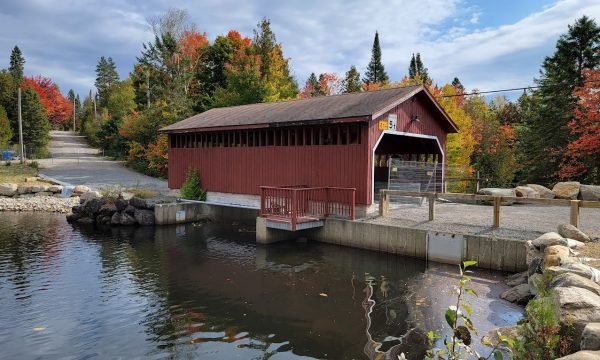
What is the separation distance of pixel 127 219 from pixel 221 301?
10355mm

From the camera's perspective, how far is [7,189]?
22.3 meters

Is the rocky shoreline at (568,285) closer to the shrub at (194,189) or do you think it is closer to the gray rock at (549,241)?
the gray rock at (549,241)

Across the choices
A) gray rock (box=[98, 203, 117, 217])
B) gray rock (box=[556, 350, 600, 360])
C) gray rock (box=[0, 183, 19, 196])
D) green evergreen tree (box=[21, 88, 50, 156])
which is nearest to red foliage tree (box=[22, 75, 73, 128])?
green evergreen tree (box=[21, 88, 50, 156])

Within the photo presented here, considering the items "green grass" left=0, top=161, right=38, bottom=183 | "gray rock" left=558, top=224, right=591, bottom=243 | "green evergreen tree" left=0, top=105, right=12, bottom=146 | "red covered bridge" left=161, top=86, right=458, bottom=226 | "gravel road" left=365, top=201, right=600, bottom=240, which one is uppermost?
"green evergreen tree" left=0, top=105, right=12, bottom=146

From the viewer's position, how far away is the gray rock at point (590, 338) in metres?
3.91

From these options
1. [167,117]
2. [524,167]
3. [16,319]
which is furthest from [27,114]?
[524,167]

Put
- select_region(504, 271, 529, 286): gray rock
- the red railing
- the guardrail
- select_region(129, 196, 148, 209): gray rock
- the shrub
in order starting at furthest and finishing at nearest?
the shrub < select_region(129, 196, 148, 209): gray rock < the red railing < the guardrail < select_region(504, 271, 529, 286): gray rock

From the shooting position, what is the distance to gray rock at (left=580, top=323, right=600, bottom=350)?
391cm

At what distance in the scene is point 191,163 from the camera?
19.2 meters

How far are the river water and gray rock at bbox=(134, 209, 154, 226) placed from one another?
3559mm

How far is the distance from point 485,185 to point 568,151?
6.60 meters

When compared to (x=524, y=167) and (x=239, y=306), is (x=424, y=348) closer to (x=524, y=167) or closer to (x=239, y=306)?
(x=239, y=306)

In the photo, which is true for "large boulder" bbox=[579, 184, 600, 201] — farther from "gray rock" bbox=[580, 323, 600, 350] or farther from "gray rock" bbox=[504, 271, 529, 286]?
"gray rock" bbox=[580, 323, 600, 350]

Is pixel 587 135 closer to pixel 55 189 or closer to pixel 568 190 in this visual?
pixel 568 190
